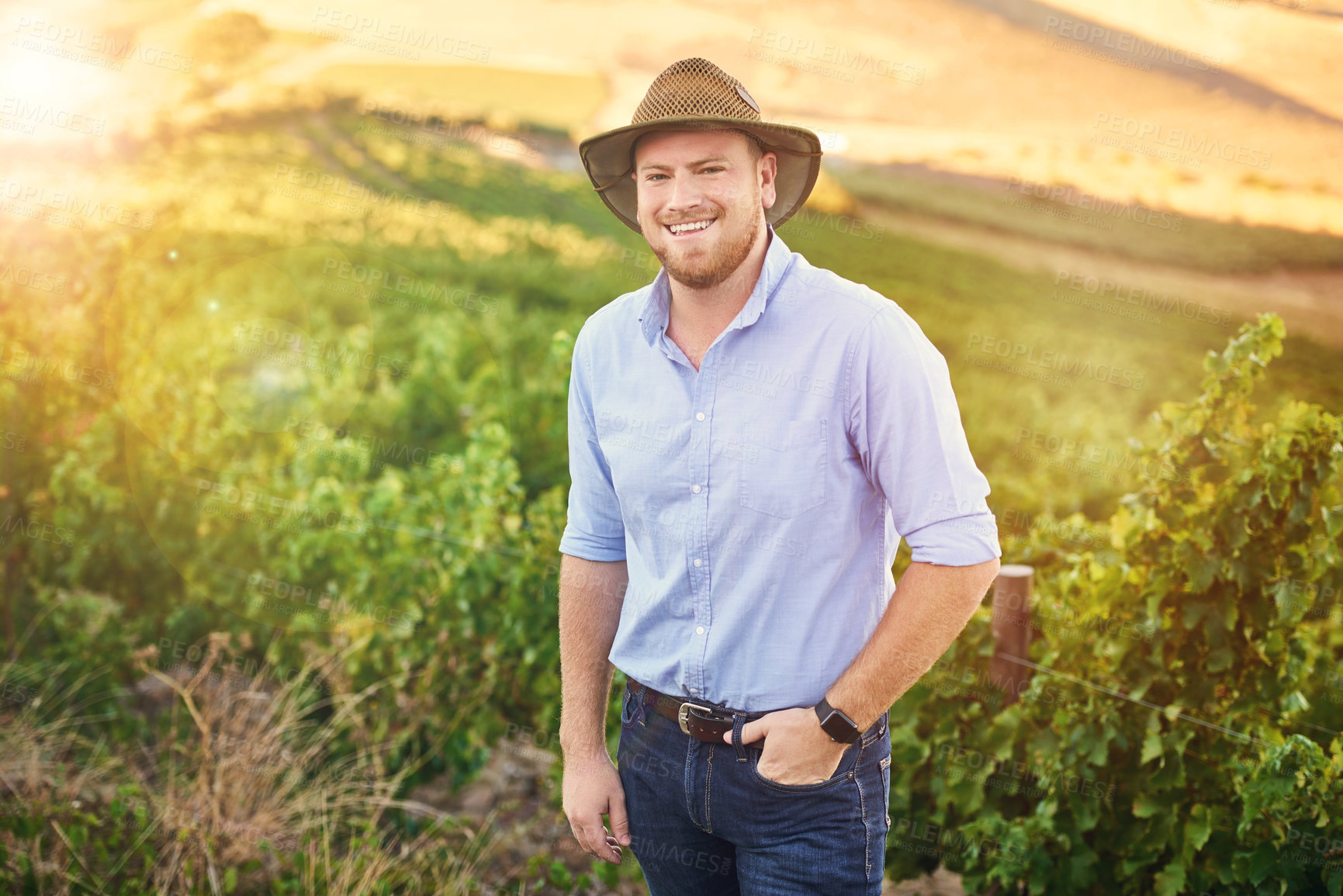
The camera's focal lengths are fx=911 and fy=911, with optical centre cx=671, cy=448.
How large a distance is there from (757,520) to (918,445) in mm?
334

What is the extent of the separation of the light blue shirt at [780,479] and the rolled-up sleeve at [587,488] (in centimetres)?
10

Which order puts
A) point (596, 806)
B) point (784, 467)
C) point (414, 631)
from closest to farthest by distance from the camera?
point (784, 467), point (596, 806), point (414, 631)

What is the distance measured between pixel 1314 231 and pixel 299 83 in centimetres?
1515

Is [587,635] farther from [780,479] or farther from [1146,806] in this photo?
[1146,806]

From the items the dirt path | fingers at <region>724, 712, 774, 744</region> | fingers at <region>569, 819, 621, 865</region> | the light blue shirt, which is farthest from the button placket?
the dirt path

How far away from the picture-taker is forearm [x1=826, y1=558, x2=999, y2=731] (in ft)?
4.91

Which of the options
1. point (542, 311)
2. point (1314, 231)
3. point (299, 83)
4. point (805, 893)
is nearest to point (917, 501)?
point (805, 893)

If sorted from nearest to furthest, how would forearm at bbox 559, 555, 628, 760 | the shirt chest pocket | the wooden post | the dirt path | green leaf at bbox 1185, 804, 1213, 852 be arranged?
the shirt chest pocket → forearm at bbox 559, 555, 628, 760 → green leaf at bbox 1185, 804, 1213, 852 → the wooden post → the dirt path

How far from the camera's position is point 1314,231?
10.4 meters

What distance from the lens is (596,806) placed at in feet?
6.28

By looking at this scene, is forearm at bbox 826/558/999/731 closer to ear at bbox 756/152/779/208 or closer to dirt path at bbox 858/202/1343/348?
ear at bbox 756/152/779/208

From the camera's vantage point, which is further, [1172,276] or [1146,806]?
[1172,276]

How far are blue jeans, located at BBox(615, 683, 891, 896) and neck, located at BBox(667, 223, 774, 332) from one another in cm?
75

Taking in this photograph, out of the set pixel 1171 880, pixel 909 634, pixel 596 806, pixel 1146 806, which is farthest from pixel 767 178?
pixel 1171 880
